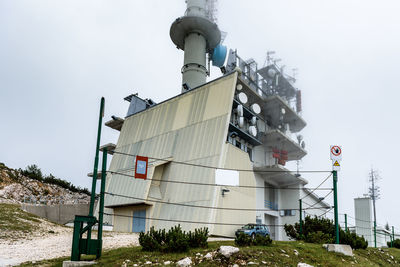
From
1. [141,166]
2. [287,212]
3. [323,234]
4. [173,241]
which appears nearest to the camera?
[173,241]

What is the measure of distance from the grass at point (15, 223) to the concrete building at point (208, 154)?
6239 millimetres

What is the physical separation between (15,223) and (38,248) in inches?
316

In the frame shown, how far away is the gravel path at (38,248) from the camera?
52.5 feet

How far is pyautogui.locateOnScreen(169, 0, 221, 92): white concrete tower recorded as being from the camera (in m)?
38.2

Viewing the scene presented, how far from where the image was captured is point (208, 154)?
26.9 metres

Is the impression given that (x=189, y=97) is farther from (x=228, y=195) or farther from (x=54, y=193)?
(x=54, y=193)

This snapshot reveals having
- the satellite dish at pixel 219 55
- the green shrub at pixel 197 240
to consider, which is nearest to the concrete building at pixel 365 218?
the satellite dish at pixel 219 55

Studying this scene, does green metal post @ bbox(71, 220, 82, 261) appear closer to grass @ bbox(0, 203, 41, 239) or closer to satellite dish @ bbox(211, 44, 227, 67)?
grass @ bbox(0, 203, 41, 239)

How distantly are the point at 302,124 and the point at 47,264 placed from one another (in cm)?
3321

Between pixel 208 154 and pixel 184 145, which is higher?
pixel 184 145

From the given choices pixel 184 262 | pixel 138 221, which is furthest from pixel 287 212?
pixel 184 262

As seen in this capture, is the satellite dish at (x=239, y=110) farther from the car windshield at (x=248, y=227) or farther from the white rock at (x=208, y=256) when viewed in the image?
the white rock at (x=208, y=256)

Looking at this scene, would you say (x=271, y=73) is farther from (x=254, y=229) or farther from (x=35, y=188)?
(x=35, y=188)

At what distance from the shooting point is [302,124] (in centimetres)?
4216
